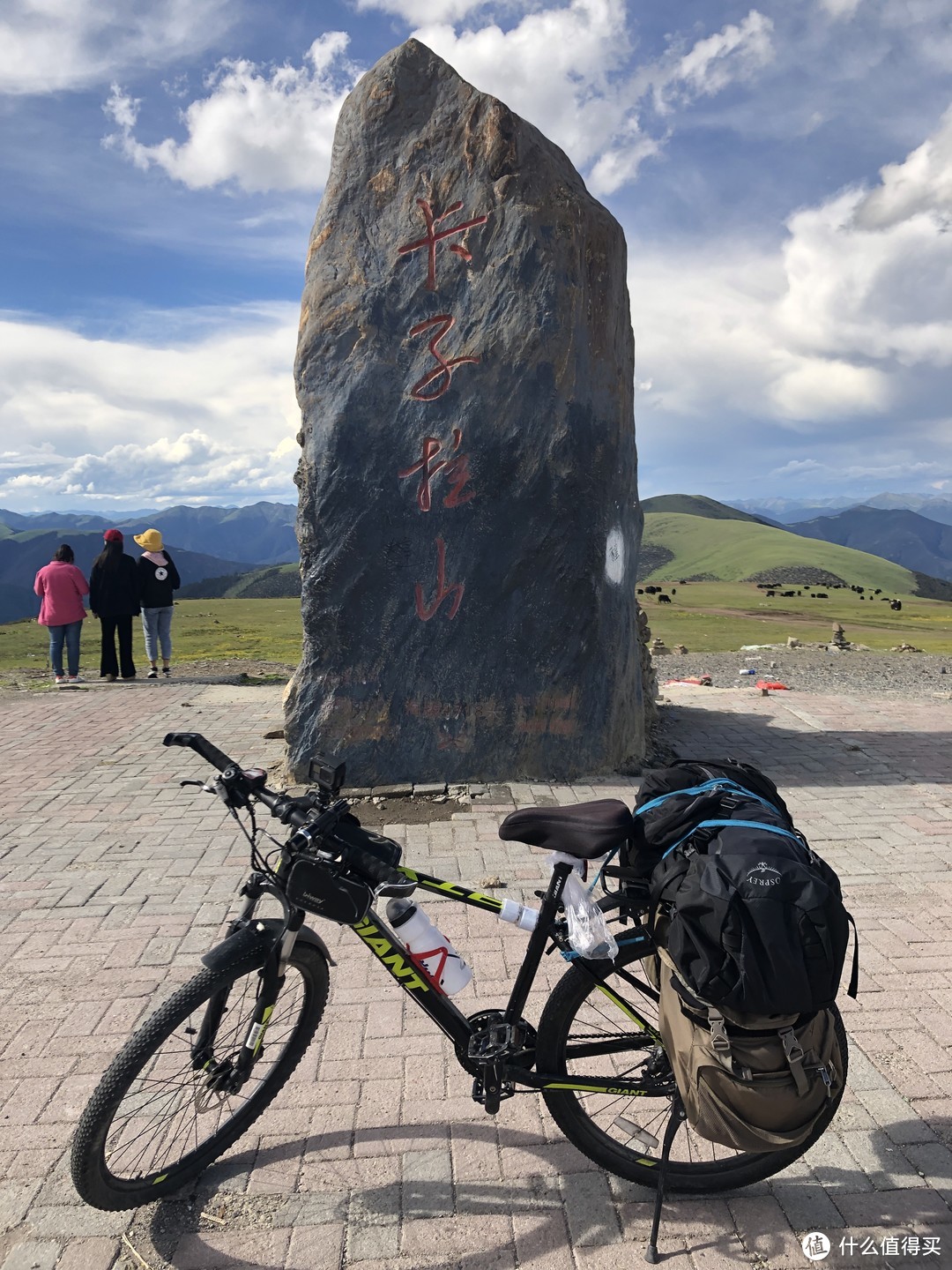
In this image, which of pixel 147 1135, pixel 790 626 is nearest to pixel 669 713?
pixel 147 1135

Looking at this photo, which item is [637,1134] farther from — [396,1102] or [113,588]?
[113,588]

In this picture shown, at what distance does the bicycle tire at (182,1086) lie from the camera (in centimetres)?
244

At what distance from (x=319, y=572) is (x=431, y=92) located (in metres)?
3.93

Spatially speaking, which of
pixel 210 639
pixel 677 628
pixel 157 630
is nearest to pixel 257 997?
pixel 157 630

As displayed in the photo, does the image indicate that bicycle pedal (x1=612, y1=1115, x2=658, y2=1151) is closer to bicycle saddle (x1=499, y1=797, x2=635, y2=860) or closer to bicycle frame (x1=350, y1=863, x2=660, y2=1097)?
bicycle frame (x1=350, y1=863, x2=660, y2=1097)

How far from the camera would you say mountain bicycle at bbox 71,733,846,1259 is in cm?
250

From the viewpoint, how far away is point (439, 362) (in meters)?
6.68

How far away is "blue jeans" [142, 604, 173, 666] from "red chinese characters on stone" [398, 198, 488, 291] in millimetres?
7419

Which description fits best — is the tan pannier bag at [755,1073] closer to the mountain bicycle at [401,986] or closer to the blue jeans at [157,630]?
the mountain bicycle at [401,986]

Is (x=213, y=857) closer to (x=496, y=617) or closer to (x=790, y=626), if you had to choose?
(x=496, y=617)

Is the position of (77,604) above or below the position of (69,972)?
above

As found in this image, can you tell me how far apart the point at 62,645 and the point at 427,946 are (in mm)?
11250

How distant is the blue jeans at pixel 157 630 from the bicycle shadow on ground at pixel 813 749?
24.3 ft

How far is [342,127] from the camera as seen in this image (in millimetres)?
6820
